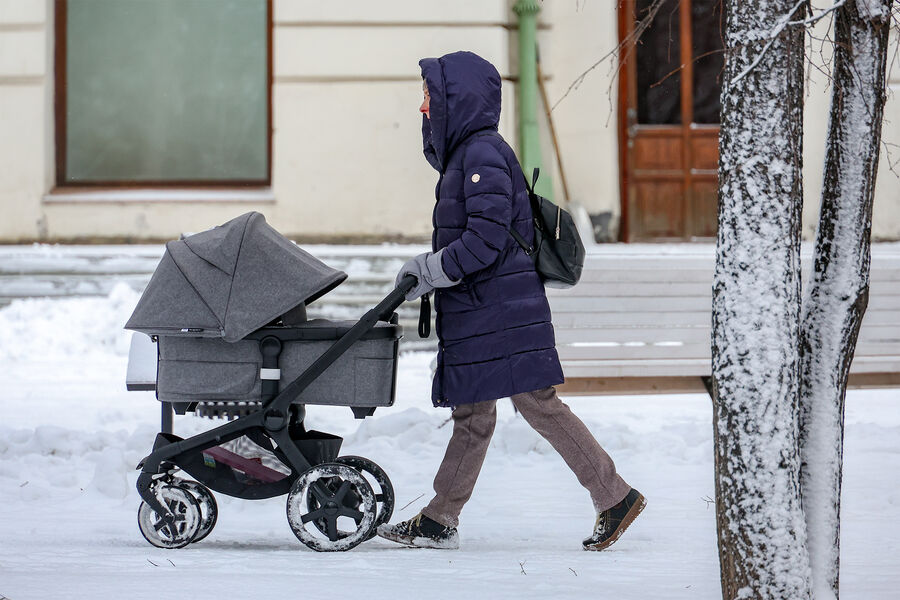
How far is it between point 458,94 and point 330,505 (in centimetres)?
153

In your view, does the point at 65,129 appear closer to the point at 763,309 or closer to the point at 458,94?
the point at 458,94

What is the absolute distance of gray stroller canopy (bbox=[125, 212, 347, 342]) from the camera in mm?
3674

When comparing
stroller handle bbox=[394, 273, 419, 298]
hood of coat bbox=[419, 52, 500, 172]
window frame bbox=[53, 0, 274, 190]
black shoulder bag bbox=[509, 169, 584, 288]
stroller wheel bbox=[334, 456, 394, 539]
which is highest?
window frame bbox=[53, 0, 274, 190]

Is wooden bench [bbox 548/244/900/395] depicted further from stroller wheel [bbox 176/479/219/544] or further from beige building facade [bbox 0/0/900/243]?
stroller wheel [bbox 176/479/219/544]

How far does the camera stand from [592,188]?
10477 mm

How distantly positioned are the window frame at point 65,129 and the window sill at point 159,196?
0.20m

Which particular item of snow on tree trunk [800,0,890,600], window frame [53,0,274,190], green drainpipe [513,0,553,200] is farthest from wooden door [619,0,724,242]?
snow on tree trunk [800,0,890,600]

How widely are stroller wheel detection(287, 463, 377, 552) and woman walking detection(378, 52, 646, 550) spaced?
6.8 inches

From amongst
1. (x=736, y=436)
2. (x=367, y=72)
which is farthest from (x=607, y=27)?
(x=736, y=436)

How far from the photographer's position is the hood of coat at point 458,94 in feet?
12.4

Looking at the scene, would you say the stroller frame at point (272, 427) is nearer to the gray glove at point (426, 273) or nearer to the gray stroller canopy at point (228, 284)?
the gray glove at point (426, 273)

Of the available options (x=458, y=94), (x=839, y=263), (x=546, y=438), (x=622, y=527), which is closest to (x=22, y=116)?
(x=458, y=94)

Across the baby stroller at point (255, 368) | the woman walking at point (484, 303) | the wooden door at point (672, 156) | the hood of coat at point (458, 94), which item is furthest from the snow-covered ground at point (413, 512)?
the wooden door at point (672, 156)

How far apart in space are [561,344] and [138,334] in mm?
3216
